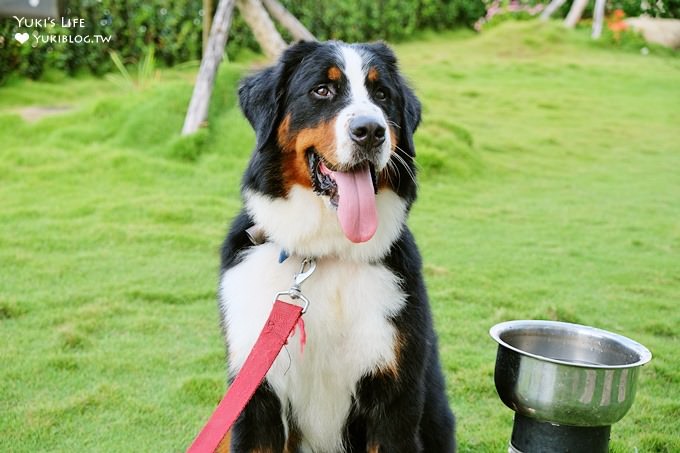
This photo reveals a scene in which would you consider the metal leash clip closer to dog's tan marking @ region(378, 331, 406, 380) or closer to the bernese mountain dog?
the bernese mountain dog

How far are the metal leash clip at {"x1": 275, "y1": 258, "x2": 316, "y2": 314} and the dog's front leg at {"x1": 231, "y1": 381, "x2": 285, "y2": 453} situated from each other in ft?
1.03

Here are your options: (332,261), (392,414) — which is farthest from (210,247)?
(392,414)

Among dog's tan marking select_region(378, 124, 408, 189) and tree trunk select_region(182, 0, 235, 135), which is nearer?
dog's tan marking select_region(378, 124, 408, 189)

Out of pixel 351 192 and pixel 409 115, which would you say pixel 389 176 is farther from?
pixel 409 115

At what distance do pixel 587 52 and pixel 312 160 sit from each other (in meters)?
15.6

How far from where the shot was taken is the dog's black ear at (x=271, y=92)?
285cm

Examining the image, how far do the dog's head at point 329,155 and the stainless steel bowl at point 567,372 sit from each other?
2.32 ft

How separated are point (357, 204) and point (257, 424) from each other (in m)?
0.80

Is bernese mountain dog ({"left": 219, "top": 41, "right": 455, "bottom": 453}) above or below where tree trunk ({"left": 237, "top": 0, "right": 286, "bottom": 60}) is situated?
below

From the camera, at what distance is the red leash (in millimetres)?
2299

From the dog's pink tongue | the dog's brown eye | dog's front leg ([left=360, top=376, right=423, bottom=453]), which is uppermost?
the dog's brown eye

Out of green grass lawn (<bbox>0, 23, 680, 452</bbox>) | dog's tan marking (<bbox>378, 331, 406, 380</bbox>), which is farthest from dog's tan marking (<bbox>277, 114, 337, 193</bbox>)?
green grass lawn (<bbox>0, 23, 680, 452</bbox>)

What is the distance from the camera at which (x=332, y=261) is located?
2.79 metres

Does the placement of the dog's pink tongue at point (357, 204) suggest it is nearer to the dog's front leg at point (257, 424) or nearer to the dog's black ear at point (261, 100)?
the dog's black ear at point (261, 100)
